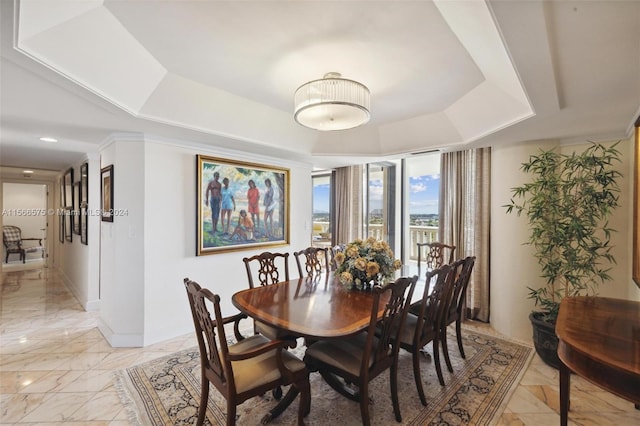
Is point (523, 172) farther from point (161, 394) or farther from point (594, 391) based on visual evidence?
point (161, 394)

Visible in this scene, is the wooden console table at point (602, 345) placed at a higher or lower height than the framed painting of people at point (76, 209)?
lower

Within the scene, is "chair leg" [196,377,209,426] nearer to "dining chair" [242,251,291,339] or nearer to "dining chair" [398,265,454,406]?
"dining chair" [242,251,291,339]

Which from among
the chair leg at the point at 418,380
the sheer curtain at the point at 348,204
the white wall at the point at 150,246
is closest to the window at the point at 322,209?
the sheer curtain at the point at 348,204

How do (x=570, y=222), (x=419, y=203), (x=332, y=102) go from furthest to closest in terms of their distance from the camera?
(x=419, y=203)
(x=570, y=222)
(x=332, y=102)

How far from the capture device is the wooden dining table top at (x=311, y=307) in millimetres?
1704

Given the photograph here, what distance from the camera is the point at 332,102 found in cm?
189

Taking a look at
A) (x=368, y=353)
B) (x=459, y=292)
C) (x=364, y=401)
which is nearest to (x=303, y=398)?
(x=364, y=401)

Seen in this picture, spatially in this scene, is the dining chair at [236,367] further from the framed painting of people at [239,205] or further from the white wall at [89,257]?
the white wall at [89,257]

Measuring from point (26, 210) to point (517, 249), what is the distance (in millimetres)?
11430

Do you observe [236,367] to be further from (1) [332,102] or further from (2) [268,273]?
(1) [332,102]

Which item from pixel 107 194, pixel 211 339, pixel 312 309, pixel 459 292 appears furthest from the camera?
pixel 107 194

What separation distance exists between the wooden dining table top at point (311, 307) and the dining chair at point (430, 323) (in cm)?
34

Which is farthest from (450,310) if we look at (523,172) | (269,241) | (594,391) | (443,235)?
(269,241)

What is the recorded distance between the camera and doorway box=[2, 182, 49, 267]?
7.73m
